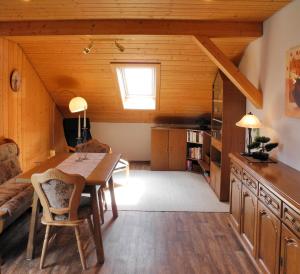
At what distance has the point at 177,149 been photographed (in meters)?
6.39

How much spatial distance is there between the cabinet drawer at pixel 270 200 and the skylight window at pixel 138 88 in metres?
3.27

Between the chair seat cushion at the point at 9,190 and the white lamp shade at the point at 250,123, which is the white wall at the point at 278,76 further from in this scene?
the chair seat cushion at the point at 9,190

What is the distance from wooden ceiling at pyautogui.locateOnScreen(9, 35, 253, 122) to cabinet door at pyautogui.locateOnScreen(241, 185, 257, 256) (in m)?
2.02

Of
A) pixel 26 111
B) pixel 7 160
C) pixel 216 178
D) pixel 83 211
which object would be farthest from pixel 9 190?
pixel 216 178

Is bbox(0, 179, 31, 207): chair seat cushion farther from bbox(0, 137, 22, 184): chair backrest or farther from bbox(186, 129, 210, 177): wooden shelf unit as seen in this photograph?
bbox(186, 129, 210, 177): wooden shelf unit

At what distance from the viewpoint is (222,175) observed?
4.59 metres

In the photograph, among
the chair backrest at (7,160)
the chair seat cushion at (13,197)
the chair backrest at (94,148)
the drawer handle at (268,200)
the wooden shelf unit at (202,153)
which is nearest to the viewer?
the drawer handle at (268,200)

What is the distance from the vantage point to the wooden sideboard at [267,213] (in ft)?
6.64

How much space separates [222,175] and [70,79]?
2951mm

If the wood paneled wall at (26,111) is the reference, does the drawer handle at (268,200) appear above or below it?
below

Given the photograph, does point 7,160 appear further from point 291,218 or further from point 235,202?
point 291,218

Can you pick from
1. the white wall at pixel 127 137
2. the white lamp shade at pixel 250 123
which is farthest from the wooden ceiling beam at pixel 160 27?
the white wall at pixel 127 137

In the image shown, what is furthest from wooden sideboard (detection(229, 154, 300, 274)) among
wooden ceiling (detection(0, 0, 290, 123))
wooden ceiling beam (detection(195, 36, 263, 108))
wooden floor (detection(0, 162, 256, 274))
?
wooden ceiling (detection(0, 0, 290, 123))

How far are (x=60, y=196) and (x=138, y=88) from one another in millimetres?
3903
